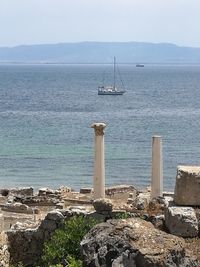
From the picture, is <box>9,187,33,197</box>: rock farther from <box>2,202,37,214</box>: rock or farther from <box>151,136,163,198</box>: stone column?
<box>151,136,163,198</box>: stone column

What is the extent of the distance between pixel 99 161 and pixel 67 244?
244 inches

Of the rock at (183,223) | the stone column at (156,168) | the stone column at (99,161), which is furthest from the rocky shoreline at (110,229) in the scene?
the stone column at (99,161)

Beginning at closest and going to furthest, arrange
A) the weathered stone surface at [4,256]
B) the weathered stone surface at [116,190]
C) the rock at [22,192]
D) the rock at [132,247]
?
1. the rock at [132,247]
2. the weathered stone surface at [4,256]
3. the rock at [22,192]
4. the weathered stone surface at [116,190]

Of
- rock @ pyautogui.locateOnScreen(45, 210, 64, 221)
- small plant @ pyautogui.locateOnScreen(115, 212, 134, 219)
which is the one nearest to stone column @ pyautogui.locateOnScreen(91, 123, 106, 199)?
small plant @ pyautogui.locateOnScreen(115, 212, 134, 219)

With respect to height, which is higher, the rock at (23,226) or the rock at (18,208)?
the rock at (23,226)

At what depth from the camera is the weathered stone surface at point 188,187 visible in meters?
17.2

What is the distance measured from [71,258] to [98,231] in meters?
1.15

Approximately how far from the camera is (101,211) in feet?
58.7

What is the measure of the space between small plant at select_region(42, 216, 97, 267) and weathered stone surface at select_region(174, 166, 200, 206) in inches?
94.9

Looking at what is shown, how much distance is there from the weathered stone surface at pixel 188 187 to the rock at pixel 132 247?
4.21 m

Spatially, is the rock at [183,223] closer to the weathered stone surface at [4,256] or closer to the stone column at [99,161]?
the weathered stone surface at [4,256]

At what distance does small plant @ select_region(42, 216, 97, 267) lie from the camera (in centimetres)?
1485

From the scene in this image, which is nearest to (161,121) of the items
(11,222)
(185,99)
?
(185,99)

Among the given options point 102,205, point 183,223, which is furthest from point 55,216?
point 183,223
